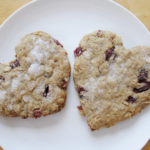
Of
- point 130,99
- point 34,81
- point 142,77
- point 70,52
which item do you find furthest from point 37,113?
point 142,77

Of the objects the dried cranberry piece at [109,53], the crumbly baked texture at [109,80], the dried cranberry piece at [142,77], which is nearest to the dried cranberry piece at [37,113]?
the crumbly baked texture at [109,80]

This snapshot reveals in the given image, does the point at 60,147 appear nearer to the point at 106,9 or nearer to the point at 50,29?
the point at 50,29

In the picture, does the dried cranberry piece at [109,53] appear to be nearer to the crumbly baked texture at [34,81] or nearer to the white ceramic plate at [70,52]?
the white ceramic plate at [70,52]

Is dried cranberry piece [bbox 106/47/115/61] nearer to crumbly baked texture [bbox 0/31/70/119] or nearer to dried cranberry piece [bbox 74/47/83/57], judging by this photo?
dried cranberry piece [bbox 74/47/83/57]

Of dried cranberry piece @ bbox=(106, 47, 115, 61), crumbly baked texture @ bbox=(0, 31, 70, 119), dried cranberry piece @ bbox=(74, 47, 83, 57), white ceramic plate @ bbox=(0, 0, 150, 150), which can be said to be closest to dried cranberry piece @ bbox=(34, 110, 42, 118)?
crumbly baked texture @ bbox=(0, 31, 70, 119)

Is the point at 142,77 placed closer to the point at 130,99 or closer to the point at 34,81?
the point at 130,99
